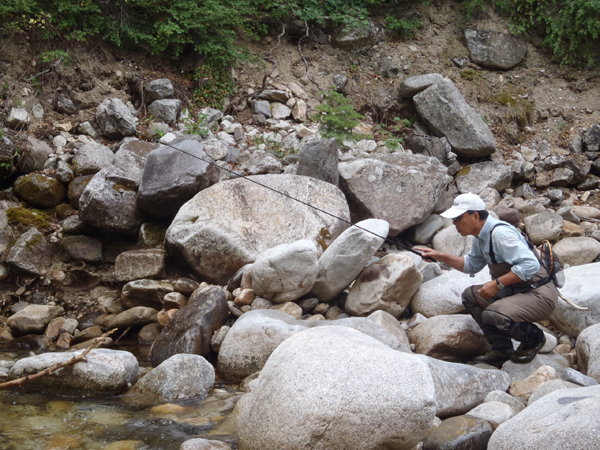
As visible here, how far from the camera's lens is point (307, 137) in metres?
9.85

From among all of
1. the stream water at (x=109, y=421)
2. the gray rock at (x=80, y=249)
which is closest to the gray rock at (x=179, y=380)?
the stream water at (x=109, y=421)

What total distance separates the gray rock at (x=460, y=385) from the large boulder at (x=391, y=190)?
3532mm

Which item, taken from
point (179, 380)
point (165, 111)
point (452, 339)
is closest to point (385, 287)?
point (452, 339)

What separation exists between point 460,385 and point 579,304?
6.54ft

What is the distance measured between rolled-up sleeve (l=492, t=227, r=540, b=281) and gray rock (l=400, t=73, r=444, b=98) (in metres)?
7.15

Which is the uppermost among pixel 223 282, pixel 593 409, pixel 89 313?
pixel 593 409

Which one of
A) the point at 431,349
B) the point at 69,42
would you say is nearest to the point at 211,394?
the point at 431,349

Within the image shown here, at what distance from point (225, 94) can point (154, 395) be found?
7789 mm

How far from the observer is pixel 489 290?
4.59 m

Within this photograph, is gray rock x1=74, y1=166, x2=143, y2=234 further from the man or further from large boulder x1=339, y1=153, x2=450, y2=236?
the man

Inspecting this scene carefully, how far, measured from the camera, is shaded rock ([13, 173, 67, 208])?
8031mm

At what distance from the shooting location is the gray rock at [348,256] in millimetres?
5574

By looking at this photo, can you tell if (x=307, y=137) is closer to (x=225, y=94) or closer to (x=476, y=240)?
(x=225, y=94)

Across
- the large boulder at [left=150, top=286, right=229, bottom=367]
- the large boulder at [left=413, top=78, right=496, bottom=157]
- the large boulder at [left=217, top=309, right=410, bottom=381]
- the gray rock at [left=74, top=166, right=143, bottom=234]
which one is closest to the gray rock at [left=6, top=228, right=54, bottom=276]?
the gray rock at [left=74, top=166, right=143, bottom=234]
